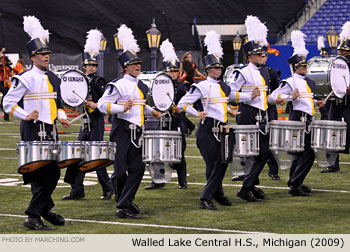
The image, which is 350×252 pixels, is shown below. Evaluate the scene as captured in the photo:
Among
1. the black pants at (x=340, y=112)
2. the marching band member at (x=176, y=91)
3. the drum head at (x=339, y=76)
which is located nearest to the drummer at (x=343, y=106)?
the black pants at (x=340, y=112)

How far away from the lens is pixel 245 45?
9.83 m

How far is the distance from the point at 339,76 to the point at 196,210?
9.60ft

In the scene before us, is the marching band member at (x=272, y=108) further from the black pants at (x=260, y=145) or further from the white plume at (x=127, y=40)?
the white plume at (x=127, y=40)

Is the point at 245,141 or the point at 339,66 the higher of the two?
the point at 339,66

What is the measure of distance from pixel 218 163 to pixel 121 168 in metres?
1.16

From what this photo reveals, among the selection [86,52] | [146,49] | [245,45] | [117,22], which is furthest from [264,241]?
[117,22]

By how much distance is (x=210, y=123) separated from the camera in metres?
8.96

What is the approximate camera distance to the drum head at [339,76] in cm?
1045

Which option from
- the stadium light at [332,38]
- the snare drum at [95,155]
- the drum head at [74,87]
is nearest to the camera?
the snare drum at [95,155]

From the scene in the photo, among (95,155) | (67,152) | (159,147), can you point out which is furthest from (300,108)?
(67,152)

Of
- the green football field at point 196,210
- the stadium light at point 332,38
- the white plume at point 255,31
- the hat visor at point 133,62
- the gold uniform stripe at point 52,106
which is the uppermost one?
the stadium light at point 332,38

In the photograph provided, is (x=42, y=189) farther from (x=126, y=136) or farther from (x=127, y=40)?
(x=127, y=40)

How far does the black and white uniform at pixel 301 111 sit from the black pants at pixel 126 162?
2.33 metres

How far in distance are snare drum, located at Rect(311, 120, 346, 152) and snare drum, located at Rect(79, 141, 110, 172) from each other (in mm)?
3079
